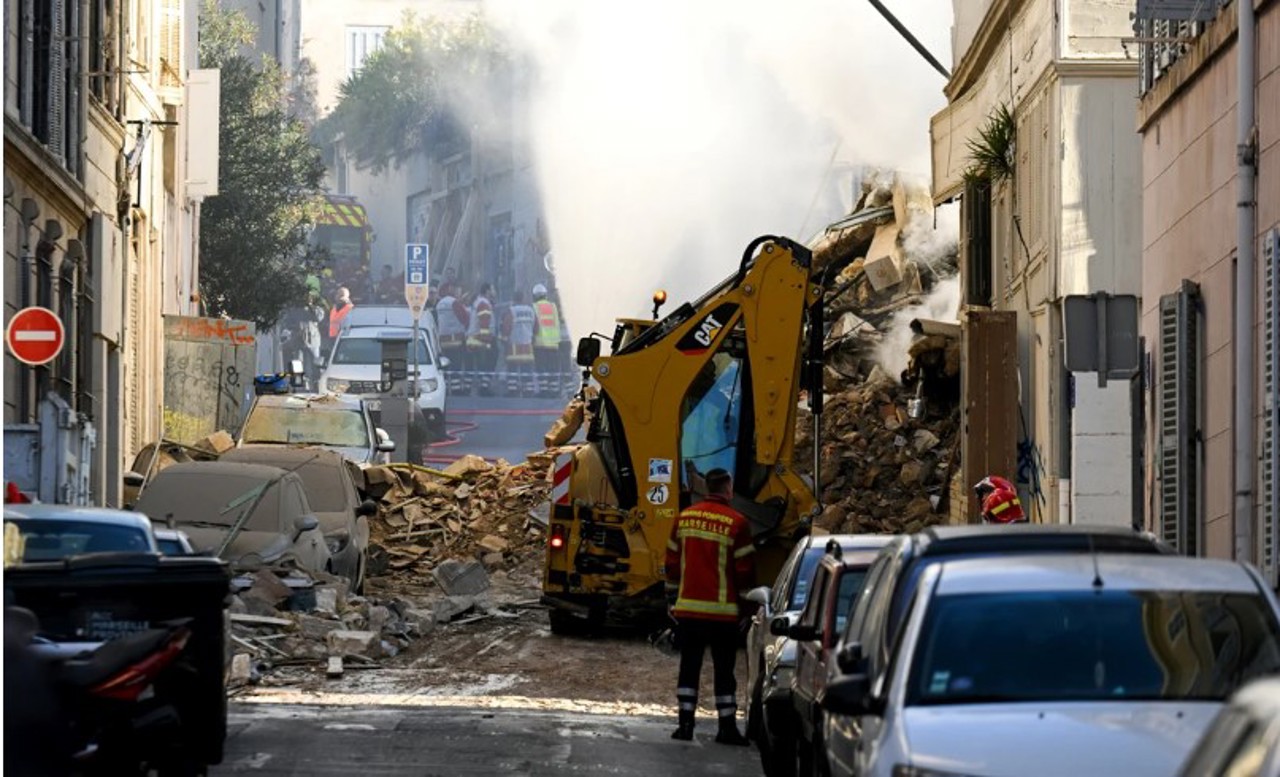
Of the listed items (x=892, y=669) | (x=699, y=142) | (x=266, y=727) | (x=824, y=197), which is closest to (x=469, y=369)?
(x=699, y=142)

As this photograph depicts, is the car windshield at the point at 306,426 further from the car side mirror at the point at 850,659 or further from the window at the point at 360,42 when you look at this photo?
the window at the point at 360,42

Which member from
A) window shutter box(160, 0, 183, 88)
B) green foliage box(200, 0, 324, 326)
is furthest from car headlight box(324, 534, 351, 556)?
green foliage box(200, 0, 324, 326)

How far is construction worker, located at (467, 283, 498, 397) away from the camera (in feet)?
321

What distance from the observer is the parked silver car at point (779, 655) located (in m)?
13.7

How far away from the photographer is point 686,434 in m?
24.0

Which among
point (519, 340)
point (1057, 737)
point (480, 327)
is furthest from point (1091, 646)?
point (480, 327)

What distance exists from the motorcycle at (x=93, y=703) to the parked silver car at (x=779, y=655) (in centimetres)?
341

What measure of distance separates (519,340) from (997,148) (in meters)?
73.1

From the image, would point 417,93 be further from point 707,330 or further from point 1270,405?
point 1270,405

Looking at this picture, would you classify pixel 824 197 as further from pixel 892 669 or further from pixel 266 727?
pixel 892 669

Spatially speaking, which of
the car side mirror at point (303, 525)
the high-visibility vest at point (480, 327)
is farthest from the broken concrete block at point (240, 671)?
the high-visibility vest at point (480, 327)

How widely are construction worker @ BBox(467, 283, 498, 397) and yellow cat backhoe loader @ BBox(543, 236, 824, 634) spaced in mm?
71263

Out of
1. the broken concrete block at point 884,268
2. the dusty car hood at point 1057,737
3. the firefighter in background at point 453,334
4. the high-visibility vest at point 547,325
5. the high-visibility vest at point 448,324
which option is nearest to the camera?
the dusty car hood at point 1057,737

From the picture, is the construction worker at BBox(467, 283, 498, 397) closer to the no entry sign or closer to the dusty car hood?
the no entry sign
